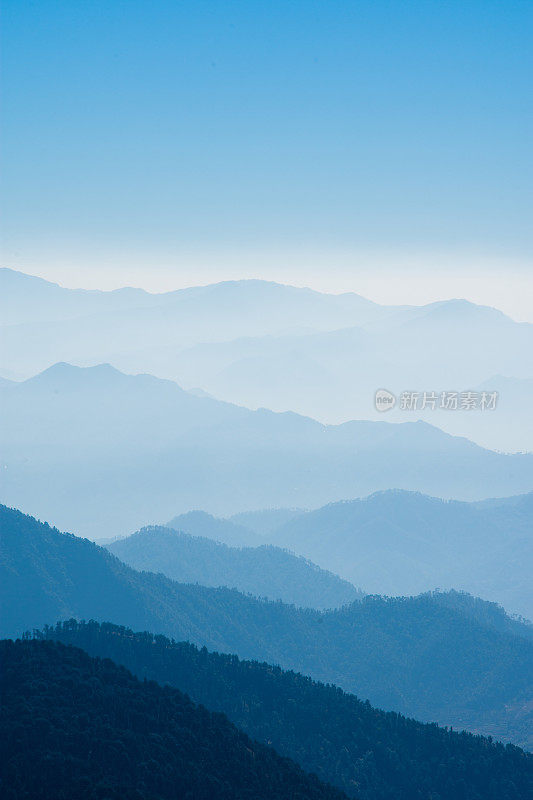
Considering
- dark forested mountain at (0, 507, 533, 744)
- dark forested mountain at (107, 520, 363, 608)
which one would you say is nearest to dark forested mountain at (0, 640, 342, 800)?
dark forested mountain at (0, 507, 533, 744)

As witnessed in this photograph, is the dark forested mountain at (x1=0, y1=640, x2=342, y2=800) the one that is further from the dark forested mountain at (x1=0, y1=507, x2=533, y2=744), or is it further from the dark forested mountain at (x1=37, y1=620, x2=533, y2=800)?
the dark forested mountain at (x1=0, y1=507, x2=533, y2=744)

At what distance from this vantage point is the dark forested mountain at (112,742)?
4941 cm

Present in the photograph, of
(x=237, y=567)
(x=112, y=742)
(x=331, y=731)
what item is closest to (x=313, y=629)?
(x=237, y=567)

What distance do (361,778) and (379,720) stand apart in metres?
7.48

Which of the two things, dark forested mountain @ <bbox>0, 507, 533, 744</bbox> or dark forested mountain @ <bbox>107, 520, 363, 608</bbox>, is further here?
dark forested mountain @ <bbox>107, 520, 363, 608</bbox>

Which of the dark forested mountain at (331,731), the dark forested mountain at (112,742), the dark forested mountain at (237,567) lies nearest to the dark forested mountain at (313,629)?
the dark forested mountain at (237,567)

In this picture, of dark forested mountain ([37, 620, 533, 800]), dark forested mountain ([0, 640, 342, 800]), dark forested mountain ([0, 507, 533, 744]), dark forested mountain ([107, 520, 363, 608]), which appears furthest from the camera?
dark forested mountain ([107, 520, 363, 608])

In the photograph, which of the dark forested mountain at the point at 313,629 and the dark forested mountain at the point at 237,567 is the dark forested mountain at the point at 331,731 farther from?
the dark forested mountain at the point at 237,567

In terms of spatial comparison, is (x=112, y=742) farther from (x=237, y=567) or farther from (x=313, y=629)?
(x=237, y=567)

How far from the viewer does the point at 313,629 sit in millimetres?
→ 136500

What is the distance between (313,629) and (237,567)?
39.4 meters

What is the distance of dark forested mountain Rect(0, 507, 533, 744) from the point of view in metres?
118

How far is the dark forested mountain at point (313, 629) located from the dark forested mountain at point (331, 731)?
32415mm

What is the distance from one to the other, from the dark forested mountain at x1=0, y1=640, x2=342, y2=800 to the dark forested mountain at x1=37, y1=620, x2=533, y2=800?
12.7 m
